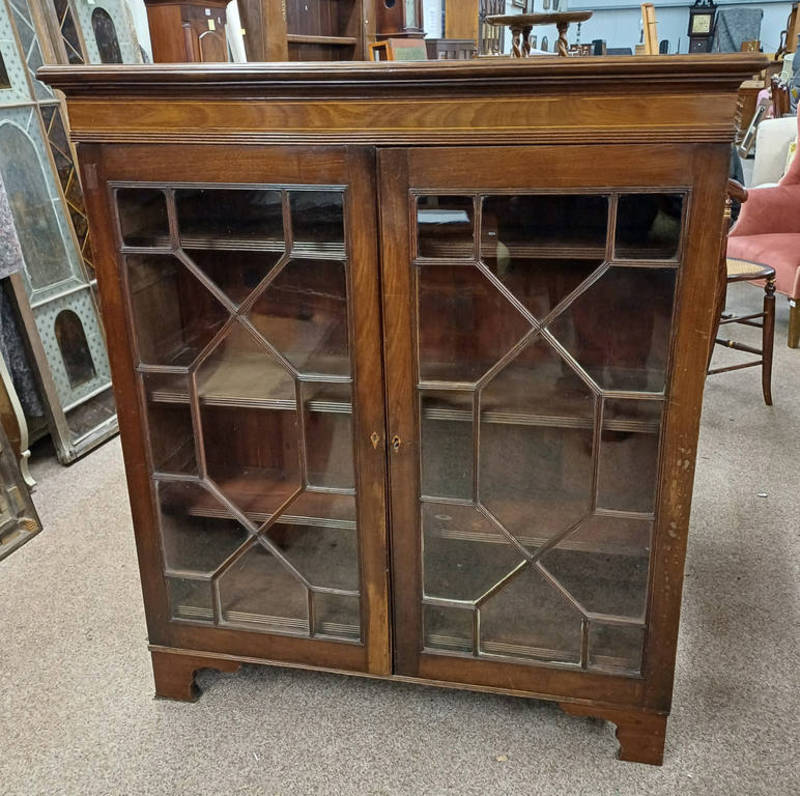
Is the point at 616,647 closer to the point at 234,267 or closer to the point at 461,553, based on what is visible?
the point at 461,553

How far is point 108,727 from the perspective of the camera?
1.46 metres

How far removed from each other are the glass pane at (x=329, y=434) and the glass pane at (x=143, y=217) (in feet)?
1.08

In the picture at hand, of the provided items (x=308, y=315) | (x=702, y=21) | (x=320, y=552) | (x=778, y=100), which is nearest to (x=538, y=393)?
(x=308, y=315)

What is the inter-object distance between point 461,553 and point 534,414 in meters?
0.28

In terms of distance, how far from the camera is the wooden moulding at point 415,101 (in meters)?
1.03

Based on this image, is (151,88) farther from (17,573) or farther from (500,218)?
(17,573)

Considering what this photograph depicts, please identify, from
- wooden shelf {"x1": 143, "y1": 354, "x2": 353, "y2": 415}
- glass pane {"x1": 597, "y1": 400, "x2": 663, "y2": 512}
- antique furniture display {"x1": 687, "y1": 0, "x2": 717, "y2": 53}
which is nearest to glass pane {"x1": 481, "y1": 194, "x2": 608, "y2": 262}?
glass pane {"x1": 597, "y1": 400, "x2": 663, "y2": 512}

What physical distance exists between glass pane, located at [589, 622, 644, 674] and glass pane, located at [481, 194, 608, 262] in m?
0.63

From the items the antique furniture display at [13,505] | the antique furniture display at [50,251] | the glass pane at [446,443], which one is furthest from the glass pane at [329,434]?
the antique furniture display at [50,251]

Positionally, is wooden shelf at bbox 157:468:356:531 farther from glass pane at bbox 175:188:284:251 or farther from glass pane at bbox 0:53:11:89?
glass pane at bbox 0:53:11:89

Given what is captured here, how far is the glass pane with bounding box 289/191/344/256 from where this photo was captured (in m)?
1.17

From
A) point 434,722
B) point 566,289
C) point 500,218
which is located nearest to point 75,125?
point 500,218

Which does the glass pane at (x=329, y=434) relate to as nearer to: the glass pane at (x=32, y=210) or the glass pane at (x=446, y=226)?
the glass pane at (x=446, y=226)

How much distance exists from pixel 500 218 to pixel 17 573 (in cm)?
149
